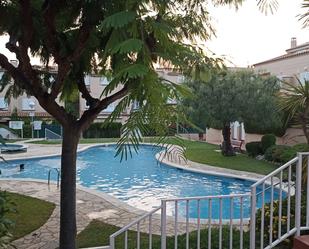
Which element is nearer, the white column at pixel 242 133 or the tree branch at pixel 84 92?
the tree branch at pixel 84 92

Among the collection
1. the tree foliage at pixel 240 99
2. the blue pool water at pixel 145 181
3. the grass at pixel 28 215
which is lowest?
the blue pool water at pixel 145 181

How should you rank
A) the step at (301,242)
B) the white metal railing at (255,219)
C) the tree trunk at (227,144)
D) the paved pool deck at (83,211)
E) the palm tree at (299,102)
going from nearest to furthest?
the step at (301,242) → the white metal railing at (255,219) → the palm tree at (299,102) → the paved pool deck at (83,211) → the tree trunk at (227,144)

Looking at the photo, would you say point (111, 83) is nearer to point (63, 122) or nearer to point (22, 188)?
point (63, 122)

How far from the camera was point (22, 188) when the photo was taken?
1407 cm

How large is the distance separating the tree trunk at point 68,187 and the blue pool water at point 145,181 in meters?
5.59

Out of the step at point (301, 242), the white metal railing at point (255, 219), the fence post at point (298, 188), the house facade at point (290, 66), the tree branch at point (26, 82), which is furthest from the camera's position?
the house facade at point (290, 66)

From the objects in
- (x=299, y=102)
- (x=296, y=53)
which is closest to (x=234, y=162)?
(x=296, y=53)

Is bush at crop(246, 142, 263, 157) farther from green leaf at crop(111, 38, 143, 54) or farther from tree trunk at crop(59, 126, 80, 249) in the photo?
green leaf at crop(111, 38, 143, 54)

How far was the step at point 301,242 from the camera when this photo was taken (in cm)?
461

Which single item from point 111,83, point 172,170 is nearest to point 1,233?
point 111,83

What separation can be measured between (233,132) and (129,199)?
69.3 ft

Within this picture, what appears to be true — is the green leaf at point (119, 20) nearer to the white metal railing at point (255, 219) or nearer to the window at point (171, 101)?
the window at point (171, 101)

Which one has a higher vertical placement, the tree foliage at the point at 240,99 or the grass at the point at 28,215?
the tree foliage at the point at 240,99

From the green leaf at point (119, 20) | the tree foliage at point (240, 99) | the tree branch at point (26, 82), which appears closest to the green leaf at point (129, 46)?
the green leaf at point (119, 20)
